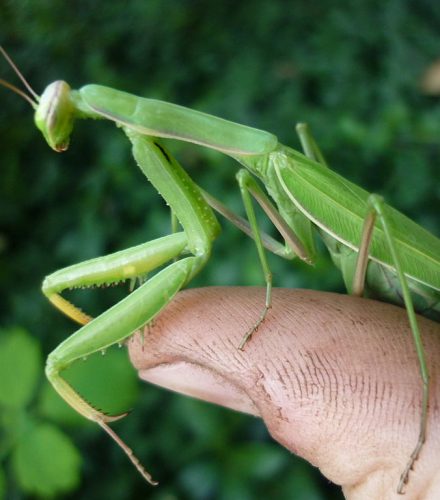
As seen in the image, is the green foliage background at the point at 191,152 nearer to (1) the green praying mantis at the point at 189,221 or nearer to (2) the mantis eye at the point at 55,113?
(1) the green praying mantis at the point at 189,221

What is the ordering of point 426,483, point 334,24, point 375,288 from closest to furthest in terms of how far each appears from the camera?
point 426,483, point 375,288, point 334,24

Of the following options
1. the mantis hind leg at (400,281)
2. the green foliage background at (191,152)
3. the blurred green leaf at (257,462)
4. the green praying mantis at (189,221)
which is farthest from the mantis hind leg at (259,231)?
the blurred green leaf at (257,462)

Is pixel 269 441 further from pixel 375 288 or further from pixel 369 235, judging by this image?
pixel 369 235

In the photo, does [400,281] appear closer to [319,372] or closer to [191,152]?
[319,372]

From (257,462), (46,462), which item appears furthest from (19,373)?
(257,462)

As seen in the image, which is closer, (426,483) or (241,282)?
(426,483)

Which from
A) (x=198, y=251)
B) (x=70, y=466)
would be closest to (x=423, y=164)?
(x=198, y=251)

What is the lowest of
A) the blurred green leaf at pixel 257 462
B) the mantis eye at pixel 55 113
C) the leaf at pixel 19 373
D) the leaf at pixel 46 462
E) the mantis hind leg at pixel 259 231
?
the blurred green leaf at pixel 257 462
